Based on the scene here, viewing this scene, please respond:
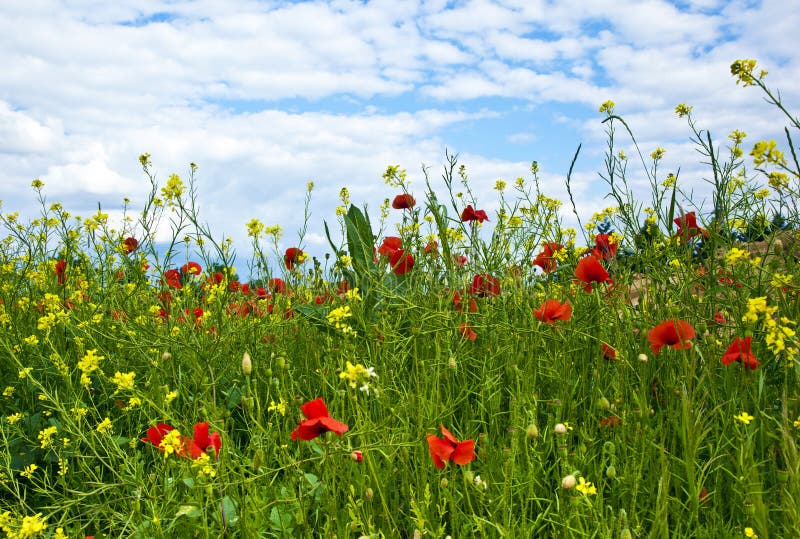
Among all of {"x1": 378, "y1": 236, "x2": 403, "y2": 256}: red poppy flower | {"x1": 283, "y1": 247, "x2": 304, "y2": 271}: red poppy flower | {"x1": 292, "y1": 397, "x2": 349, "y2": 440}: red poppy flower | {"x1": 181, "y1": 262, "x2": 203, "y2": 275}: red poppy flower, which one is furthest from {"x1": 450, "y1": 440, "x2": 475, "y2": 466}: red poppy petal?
{"x1": 181, "y1": 262, "x2": 203, "y2": 275}: red poppy flower

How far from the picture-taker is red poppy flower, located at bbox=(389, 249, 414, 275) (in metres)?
2.56

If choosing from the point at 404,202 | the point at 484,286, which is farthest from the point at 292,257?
the point at 484,286

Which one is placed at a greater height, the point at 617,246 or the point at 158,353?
the point at 617,246

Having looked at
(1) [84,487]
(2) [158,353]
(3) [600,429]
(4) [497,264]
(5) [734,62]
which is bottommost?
(1) [84,487]

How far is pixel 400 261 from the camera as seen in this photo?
8.36ft

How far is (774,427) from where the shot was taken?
1.85 metres

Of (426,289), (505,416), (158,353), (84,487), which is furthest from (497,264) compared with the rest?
(84,487)

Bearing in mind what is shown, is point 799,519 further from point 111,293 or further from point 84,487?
point 111,293

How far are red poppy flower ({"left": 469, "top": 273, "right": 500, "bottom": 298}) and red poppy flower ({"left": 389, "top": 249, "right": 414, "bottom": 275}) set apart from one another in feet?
0.92

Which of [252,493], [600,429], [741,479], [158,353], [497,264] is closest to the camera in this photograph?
[741,479]

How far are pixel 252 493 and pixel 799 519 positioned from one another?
1296 millimetres

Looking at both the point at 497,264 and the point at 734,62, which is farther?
the point at 497,264

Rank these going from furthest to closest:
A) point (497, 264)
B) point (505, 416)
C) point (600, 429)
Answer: point (497, 264), point (505, 416), point (600, 429)

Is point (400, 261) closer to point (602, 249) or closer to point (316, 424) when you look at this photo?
point (602, 249)
